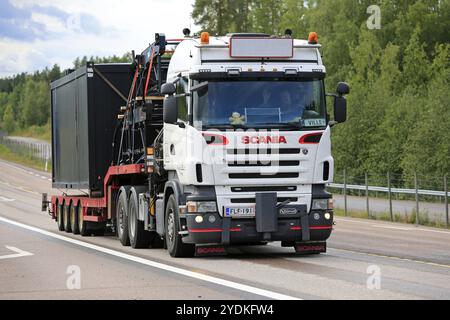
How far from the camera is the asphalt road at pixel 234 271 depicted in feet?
38.0

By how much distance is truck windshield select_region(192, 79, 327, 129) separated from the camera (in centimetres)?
1605

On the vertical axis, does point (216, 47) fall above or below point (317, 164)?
above

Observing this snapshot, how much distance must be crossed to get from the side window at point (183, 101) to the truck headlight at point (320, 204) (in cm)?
253

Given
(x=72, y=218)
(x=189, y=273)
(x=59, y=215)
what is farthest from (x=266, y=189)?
(x=59, y=215)

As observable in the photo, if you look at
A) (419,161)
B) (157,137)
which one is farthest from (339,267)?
(419,161)

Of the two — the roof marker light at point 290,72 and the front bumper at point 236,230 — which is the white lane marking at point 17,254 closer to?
the front bumper at point 236,230

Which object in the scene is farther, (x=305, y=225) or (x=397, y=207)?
(x=397, y=207)

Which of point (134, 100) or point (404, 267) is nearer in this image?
point (404, 267)

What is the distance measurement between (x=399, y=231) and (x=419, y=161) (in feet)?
65.4

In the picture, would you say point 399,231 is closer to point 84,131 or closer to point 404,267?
point 84,131

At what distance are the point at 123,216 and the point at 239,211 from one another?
5572 millimetres

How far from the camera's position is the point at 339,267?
1473 cm

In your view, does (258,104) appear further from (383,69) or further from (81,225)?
(383,69)

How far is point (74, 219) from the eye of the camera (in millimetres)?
26469
